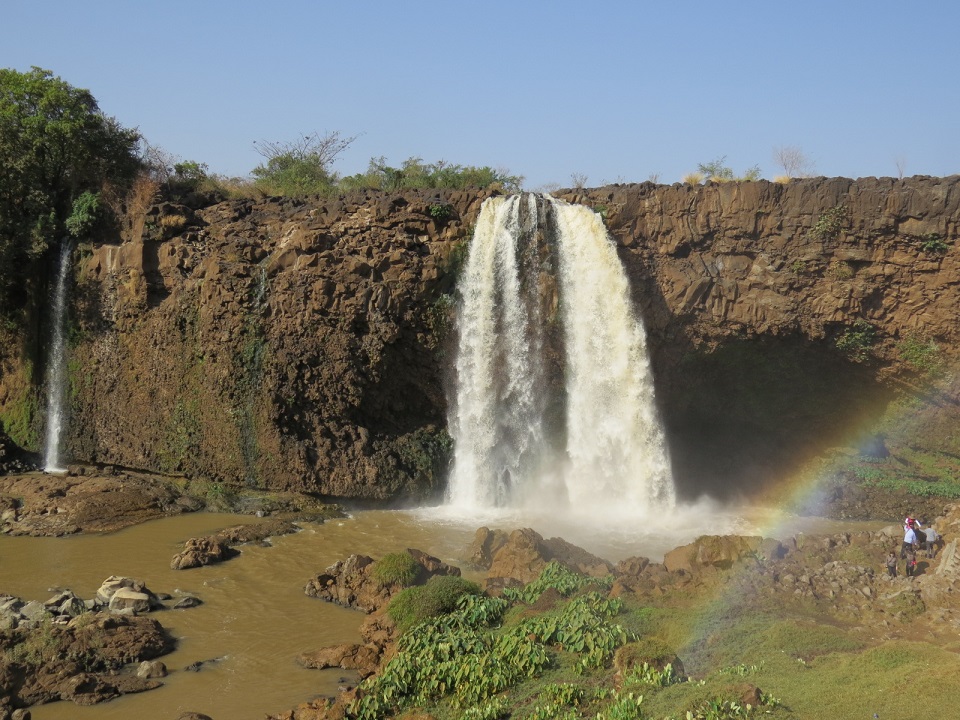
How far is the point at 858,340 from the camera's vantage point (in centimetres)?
2041

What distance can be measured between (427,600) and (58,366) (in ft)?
50.1

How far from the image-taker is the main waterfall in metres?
20.3

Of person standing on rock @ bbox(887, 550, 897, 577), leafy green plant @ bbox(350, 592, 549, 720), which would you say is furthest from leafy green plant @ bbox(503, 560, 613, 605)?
person standing on rock @ bbox(887, 550, 897, 577)

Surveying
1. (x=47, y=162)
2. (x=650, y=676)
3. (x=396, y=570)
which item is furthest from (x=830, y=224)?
(x=47, y=162)

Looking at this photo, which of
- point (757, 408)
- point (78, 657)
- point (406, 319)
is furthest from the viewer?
point (757, 408)

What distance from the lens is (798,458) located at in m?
22.0

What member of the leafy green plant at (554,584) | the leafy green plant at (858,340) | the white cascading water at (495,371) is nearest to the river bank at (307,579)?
the leafy green plant at (554,584)

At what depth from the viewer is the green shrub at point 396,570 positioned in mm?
12953

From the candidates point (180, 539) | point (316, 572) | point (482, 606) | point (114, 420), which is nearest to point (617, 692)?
point (482, 606)

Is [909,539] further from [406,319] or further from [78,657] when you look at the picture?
[406,319]

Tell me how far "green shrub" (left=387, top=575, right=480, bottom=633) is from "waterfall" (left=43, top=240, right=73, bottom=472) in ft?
46.5

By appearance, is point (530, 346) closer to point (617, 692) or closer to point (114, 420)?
point (114, 420)

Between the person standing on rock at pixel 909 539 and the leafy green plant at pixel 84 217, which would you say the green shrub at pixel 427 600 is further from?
the leafy green plant at pixel 84 217

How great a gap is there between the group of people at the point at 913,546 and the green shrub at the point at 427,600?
20.3 ft
